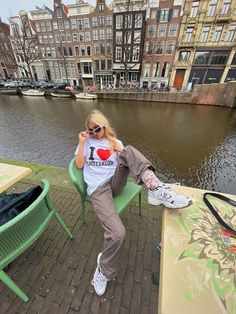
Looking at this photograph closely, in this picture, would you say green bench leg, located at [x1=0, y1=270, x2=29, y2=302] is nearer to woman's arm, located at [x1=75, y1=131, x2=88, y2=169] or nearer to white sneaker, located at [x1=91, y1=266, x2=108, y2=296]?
white sneaker, located at [x1=91, y1=266, x2=108, y2=296]

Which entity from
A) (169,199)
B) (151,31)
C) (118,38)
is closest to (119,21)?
(118,38)

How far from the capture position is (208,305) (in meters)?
0.68

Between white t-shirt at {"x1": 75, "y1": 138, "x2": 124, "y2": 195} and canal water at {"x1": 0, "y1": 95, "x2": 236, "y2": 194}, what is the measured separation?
3.60 meters

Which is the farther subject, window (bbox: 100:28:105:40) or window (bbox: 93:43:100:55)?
window (bbox: 93:43:100:55)

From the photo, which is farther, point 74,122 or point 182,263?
point 74,122

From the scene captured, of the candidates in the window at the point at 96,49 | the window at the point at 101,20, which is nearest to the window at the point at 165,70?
the window at the point at 96,49

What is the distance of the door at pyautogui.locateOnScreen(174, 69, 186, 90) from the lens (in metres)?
19.7

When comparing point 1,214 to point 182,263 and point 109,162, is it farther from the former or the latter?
point 182,263

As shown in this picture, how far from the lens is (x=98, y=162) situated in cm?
171

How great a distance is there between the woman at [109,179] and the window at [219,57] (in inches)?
904

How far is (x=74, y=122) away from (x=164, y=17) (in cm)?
1797

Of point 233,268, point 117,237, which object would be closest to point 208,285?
point 233,268

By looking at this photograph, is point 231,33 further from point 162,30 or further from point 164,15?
point 164,15

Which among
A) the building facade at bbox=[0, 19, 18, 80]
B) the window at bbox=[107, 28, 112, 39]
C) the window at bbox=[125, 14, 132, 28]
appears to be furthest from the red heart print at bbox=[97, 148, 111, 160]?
the building facade at bbox=[0, 19, 18, 80]
